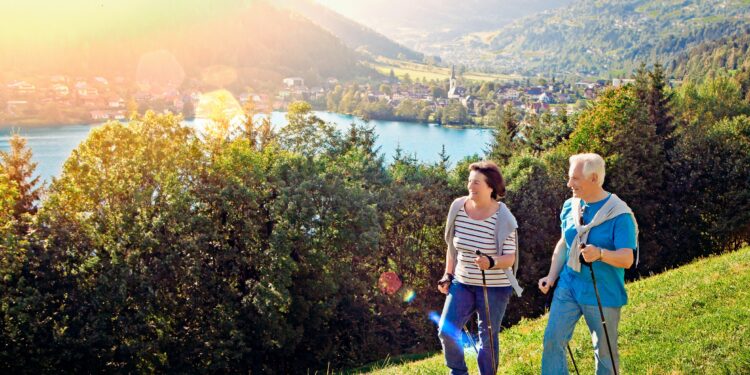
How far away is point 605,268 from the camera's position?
552 centimetres

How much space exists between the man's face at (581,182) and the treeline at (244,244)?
14.0 m

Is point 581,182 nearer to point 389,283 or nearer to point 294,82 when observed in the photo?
point 389,283

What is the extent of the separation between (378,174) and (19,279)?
14471 millimetres

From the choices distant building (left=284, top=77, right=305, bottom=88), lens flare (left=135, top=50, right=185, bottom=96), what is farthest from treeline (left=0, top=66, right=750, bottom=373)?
distant building (left=284, top=77, right=305, bottom=88)

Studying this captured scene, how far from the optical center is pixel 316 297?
20312 mm

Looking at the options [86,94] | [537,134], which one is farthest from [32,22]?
[537,134]

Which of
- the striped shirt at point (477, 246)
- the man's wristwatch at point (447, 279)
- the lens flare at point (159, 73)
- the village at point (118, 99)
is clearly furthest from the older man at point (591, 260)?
the lens flare at point (159, 73)

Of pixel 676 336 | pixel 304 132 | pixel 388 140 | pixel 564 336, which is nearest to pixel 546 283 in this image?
pixel 564 336

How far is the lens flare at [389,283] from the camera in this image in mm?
23766

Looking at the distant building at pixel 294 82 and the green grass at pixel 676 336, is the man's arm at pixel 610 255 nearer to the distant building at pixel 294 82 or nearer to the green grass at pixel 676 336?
the green grass at pixel 676 336

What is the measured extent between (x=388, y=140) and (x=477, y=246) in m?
89.1

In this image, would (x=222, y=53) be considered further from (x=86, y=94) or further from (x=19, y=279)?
(x=19, y=279)

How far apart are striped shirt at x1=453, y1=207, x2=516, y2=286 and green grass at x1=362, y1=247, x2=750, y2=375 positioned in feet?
6.18

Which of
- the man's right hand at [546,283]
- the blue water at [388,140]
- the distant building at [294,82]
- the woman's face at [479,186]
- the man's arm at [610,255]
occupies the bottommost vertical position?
the blue water at [388,140]
